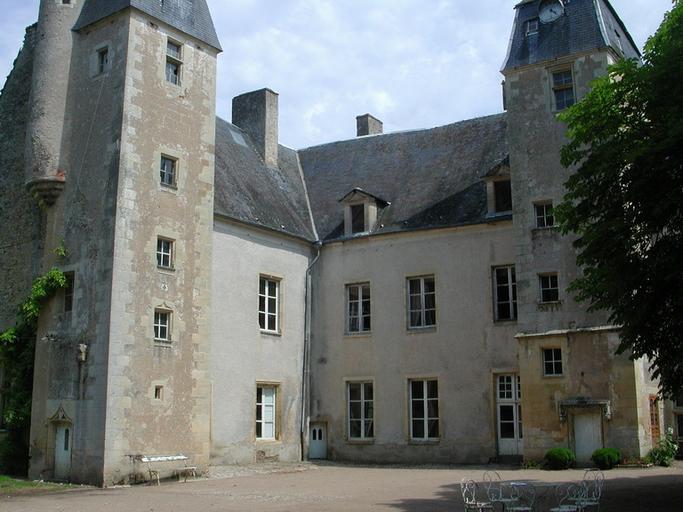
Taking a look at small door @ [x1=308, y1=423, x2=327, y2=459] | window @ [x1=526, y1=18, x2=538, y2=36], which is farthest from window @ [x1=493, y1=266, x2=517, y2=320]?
window @ [x1=526, y1=18, x2=538, y2=36]

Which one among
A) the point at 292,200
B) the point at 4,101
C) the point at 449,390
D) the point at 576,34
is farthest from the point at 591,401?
the point at 4,101

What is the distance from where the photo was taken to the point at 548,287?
21.8 meters

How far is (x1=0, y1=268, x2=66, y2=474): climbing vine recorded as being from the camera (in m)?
20.4

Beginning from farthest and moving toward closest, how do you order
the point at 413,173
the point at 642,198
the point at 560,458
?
the point at 413,173 → the point at 560,458 → the point at 642,198

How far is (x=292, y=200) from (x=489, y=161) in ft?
22.0

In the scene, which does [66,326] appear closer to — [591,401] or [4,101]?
[4,101]

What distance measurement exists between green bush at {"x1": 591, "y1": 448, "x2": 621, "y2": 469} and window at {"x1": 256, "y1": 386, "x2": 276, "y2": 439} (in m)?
9.20

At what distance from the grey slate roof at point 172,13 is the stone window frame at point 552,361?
1226 centimetres

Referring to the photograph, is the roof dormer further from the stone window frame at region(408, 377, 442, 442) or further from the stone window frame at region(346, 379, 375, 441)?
the stone window frame at region(408, 377, 442, 442)

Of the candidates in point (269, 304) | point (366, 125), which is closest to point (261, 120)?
point (366, 125)

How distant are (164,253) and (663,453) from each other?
13.4m

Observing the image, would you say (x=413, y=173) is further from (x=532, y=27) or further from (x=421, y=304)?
(x=532, y=27)

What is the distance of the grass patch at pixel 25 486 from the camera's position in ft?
57.2

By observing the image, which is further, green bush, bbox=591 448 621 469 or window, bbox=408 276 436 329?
window, bbox=408 276 436 329
